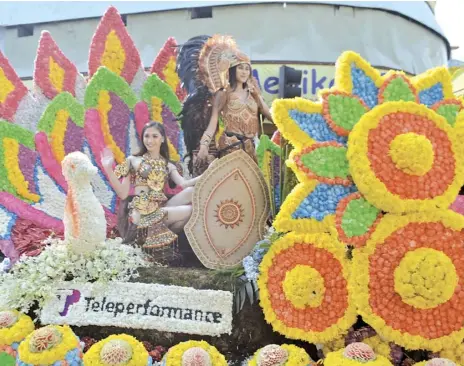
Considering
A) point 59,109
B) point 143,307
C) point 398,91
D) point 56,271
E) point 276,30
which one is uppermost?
point 276,30

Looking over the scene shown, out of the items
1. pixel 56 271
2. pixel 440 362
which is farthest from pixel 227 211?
pixel 440 362

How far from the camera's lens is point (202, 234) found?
323 cm

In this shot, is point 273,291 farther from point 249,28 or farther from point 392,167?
point 249,28

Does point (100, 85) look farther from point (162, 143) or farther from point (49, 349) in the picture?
point (49, 349)

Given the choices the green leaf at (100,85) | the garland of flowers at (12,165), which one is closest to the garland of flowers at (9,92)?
the garland of flowers at (12,165)

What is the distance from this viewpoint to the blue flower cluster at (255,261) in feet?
9.28

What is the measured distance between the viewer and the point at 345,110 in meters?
2.64

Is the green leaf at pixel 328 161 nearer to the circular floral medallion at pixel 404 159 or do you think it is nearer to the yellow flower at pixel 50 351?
the circular floral medallion at pixel 404 159

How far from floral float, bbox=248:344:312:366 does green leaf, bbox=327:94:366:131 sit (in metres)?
1.21

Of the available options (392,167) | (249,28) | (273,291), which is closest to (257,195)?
A: (273,291)

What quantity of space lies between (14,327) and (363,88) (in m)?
2.43

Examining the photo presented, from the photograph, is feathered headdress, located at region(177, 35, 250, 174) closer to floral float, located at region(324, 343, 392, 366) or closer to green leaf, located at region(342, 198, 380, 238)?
green leaf, located at region(342, 198, 380, 238)

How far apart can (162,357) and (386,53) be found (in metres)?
9.78

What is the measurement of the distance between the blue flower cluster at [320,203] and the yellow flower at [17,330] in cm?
173
